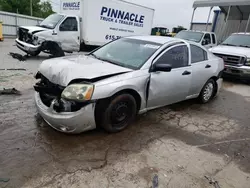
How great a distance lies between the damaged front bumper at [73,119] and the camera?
2844 mm

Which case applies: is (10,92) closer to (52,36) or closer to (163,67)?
(163,67)

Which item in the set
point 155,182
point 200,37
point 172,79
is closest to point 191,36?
point 200,37

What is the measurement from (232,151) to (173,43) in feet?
7.10

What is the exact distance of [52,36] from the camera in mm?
9172

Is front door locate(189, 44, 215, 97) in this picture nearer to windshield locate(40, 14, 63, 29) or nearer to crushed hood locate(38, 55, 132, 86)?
crushed hood locate(38, 55, 132, 86)

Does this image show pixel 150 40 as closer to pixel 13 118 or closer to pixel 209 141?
pixel 209 141

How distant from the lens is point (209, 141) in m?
3.45

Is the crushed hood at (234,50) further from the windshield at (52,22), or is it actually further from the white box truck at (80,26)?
the windshield at (52,22)

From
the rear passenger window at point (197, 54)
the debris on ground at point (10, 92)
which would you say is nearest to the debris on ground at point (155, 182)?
the rear passenger window at point (197, 54)

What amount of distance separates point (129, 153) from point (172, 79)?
5.46 ft

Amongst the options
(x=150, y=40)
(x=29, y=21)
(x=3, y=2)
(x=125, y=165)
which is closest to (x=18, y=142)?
(x=125, y=165)

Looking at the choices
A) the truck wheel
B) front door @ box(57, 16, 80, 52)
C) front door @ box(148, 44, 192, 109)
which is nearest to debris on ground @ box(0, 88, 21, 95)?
front door @ box(148, 44, 192, 109)

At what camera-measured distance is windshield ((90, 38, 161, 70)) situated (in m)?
3.62

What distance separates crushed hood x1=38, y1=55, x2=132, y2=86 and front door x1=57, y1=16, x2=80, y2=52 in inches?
265
